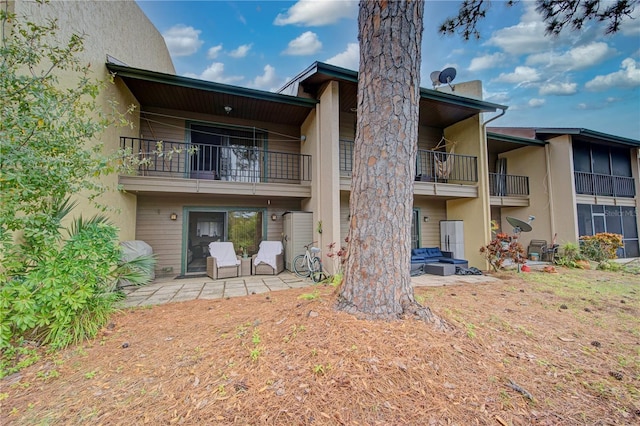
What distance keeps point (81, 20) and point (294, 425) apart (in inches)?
278

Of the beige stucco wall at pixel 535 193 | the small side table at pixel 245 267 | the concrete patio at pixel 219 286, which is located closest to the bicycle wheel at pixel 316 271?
the concrete patio at pixel 219 286

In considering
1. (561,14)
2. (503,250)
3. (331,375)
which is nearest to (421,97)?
(561,14)

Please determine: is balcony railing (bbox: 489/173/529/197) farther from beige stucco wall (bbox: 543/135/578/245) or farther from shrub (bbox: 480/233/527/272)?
shrub (bbox: 480/233/527/272)

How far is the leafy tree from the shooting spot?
2523mm

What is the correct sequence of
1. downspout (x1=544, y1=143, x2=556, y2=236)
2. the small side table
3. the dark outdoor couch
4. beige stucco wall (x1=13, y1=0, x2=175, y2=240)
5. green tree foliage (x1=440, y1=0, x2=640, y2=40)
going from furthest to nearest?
1. downspout (x1=544, y1=143, x2=556, y2=236)
2. the dark outdoor couch
3. the small side table
4. beige stucco wall (x1=13, y1=0, x2=175, y2=240)
5. green tree foliage (x1=440, y1=0, x2=640, y2=40)

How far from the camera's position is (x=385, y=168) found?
8.60 ft

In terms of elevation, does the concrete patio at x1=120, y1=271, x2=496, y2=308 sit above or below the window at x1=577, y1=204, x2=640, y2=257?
below

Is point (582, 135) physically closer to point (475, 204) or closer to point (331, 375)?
point (475, 204)

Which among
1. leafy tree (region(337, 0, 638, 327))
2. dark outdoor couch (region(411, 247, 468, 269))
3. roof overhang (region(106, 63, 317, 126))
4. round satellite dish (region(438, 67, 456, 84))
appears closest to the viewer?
leafy tree (region(337, 0, 638, 327))

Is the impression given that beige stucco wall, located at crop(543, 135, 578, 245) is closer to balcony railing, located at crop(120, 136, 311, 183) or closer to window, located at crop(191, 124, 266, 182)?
balcony railing, located at crop(120, 136, 311, 183)

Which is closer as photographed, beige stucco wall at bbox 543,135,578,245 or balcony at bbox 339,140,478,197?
balcony at bbox 339,140,478,197

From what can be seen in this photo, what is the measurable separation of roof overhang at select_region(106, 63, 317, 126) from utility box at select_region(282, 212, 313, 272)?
3027 mm

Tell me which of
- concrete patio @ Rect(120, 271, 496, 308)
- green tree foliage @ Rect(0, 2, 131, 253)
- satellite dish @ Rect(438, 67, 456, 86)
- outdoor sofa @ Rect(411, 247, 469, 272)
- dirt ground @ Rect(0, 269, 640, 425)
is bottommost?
concrete patio @ Rect(120, 271, 496, 308)

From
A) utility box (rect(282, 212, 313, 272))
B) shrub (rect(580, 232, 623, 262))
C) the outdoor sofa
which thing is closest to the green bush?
utility box (rect(282, 212, 313, 272))
